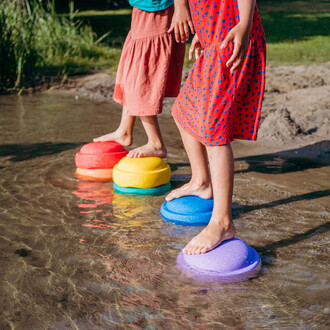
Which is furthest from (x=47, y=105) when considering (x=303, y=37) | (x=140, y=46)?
(x=303, y=37)

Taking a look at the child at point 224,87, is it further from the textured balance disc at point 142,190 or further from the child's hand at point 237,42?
the textured balance disc at point 142,190

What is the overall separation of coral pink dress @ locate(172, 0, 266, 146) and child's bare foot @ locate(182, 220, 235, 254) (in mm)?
426

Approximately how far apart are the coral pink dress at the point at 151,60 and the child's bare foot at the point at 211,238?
1.32m

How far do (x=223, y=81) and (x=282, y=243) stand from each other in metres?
0.98

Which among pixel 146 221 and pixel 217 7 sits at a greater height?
pixel 217 7

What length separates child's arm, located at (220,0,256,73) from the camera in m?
2.49

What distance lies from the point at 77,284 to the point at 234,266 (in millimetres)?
751

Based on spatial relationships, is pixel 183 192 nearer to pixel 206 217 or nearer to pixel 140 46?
pixel 206 217

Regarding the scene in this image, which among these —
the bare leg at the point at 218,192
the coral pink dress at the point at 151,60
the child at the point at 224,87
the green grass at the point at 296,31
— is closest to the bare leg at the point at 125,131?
the coral pink dress at the point at 151,60

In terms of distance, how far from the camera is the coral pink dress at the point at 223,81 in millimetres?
2584

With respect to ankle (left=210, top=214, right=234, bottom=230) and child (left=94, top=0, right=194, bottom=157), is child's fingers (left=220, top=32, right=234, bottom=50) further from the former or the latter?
child (left=94, top=0, right=194, bottom=157)

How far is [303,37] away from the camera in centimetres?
1330

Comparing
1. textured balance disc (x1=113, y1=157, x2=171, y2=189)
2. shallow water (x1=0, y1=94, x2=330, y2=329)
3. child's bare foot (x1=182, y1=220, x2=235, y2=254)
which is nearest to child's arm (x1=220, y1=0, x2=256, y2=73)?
child's bare foot (x1=182, y1=220, x2=235, y2=254)

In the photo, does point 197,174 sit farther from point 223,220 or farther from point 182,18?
point 182,18
